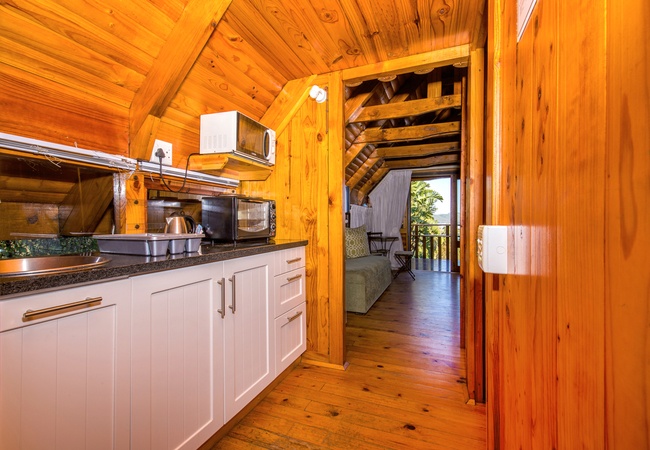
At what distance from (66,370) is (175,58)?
1.48 metres

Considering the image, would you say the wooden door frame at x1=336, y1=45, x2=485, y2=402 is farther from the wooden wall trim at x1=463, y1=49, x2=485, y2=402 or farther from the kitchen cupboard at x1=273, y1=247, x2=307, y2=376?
the kitchen cupboard at x1=273, y1=247, x2=307, y2=376

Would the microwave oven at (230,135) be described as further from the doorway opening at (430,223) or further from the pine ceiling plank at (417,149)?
the doorway opening at (430,223)

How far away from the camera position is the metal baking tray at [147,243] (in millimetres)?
1372

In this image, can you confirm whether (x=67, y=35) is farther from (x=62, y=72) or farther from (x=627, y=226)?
(x=627, y=226)

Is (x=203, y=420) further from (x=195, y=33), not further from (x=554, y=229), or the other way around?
(x=195, y=33)

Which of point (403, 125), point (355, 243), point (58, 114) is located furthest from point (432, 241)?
point (58, 114)

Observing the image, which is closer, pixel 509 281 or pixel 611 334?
pixel 611 334

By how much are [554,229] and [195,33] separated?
5.92 feet

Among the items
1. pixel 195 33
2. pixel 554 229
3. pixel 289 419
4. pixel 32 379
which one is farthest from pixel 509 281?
pixel 195 33

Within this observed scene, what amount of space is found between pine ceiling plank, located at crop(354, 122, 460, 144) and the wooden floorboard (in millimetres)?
2924

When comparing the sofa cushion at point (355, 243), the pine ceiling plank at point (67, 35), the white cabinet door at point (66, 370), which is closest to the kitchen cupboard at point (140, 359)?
the white cabinet door at point (66, 370)

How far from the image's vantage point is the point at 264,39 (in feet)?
6.42

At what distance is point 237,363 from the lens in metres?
1.65

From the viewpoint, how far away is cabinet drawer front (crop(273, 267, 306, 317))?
2.06 metres
